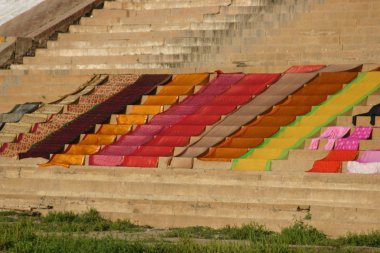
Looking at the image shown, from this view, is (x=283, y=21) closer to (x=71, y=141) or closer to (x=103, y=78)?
(x=103, y=78)

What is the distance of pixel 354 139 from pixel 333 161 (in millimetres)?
722

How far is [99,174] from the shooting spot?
16.1 metres

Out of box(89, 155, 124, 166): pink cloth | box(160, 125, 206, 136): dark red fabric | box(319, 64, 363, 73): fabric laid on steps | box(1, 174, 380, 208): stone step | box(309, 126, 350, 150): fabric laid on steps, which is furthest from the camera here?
box(319, 64, 363, 73): fabric laid on steps

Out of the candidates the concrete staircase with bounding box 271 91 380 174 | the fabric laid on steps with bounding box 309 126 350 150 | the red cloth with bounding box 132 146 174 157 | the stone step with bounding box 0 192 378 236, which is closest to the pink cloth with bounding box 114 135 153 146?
the red cloth with bounding box 132 146 174 157

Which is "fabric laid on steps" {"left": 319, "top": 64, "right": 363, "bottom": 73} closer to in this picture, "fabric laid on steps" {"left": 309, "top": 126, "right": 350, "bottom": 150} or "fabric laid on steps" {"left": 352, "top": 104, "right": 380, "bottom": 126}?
"fabric laid on steps" {"left": 352, "top": 104, "right": 380, "bottom": 126}

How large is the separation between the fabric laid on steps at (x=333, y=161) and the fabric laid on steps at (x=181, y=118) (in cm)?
256

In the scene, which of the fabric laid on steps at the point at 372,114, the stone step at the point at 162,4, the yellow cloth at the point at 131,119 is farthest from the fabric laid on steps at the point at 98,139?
the stone step at the point at 162,4

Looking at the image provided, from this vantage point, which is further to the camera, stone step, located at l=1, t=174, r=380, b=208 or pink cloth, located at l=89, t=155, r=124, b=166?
pink cloth, located at l=89, t=155, r=124, b=166

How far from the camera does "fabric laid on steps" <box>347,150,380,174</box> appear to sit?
14.0 meters

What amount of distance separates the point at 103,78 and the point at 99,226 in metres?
5.83

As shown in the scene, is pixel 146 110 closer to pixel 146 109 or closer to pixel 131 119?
pixel 146 109

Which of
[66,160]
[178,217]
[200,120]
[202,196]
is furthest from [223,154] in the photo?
[66,160]

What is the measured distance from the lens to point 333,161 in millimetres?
14430

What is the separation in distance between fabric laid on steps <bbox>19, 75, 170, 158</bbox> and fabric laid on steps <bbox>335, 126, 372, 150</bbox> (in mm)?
4377
